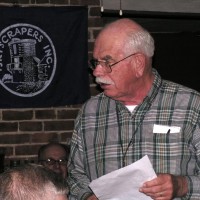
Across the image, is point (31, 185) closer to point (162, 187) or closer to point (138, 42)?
point (162, 187)

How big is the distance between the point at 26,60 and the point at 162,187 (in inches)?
108

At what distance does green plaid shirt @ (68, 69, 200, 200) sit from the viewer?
2.47 metres

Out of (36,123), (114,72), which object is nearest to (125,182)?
(114,72)

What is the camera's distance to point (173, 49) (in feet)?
16.6

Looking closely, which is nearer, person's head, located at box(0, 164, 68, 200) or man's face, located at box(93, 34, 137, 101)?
person's head, located at box(0, 164, 68, 200)

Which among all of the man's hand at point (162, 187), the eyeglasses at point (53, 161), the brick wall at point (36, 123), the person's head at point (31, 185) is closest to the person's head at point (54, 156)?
the eyeglasses at point (53, 161)

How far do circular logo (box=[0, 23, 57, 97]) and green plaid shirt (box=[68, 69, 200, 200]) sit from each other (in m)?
2.06

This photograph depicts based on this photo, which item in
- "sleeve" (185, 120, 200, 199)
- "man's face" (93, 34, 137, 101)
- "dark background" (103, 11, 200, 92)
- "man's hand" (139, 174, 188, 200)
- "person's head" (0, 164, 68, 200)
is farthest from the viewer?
"dark background" (103, 11, 200, 92)

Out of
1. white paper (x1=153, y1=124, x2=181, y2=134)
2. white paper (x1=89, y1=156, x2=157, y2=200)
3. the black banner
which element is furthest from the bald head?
the black banner

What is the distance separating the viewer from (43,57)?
4695 millimetres

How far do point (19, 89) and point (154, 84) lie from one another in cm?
232

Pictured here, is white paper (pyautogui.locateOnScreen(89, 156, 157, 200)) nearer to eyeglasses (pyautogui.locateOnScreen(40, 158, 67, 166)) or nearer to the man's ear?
the man's ear

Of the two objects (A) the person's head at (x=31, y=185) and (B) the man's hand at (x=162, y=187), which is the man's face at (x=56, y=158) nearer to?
(B) the man's hand at (x=162, y=187)

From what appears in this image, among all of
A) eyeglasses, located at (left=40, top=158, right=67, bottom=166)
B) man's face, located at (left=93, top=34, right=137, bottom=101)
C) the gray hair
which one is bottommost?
eyeglasses, located at (left=40, top=158, right=67, bottom=166)
